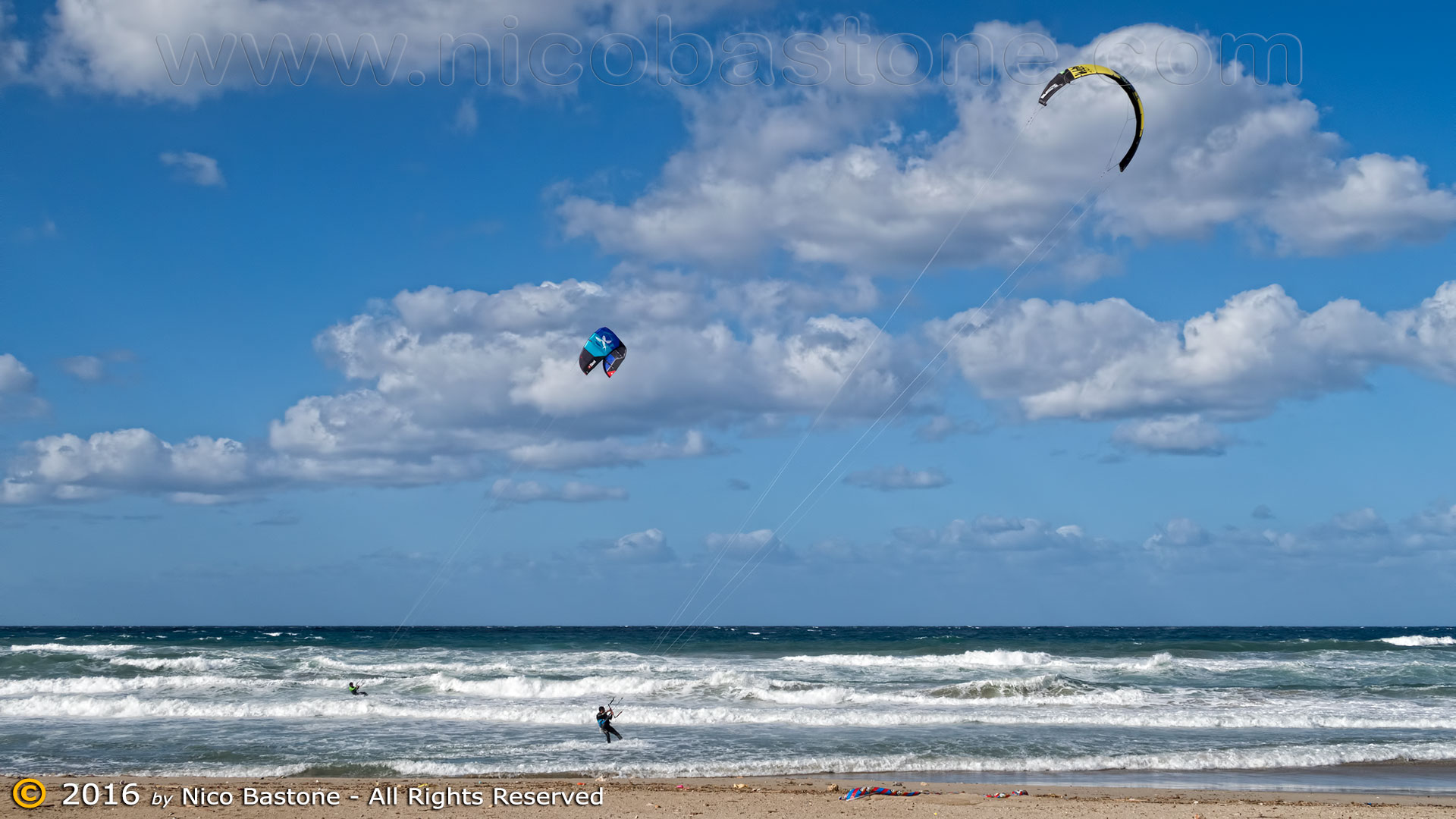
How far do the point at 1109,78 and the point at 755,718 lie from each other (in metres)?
12.8

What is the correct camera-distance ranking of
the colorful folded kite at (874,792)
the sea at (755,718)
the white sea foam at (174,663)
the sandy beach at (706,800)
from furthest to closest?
the white sea foam at (174,663), the sea at (755,718), the colorful folded kite at (874,792), the sandy beach at (706,800)

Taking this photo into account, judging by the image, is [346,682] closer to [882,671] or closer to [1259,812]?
[882,671]

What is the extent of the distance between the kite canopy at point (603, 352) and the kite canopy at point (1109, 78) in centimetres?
969

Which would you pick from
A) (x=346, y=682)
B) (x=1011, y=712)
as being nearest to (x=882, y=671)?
(x=1011, y=712)

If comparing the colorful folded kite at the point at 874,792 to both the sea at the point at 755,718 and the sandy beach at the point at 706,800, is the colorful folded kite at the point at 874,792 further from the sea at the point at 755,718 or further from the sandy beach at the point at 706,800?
the sea at the point at 755,718

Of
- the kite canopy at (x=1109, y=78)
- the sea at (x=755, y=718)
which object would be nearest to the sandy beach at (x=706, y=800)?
the sea at (x=755, y=718)

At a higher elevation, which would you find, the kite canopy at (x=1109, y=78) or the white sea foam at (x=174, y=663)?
the kite canopy at (x=1109, y=78)

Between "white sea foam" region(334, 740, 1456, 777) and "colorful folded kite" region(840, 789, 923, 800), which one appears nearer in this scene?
"colorful folded kite" region(840, 789, 923, 800)

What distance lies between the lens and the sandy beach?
37.8 ft

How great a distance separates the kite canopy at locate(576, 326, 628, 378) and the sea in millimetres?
6867

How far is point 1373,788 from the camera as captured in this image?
13547mm

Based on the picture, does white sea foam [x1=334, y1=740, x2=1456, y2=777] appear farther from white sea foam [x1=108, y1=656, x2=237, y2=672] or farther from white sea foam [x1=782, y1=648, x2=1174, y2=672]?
white sea foam [x1=108, y1=656, x2=237, y2=672]

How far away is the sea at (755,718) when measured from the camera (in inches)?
582

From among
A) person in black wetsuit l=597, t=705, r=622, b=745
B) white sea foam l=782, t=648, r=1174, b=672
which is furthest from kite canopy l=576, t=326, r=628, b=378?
white sea foam l=782, t=648, r=1174, b=672
